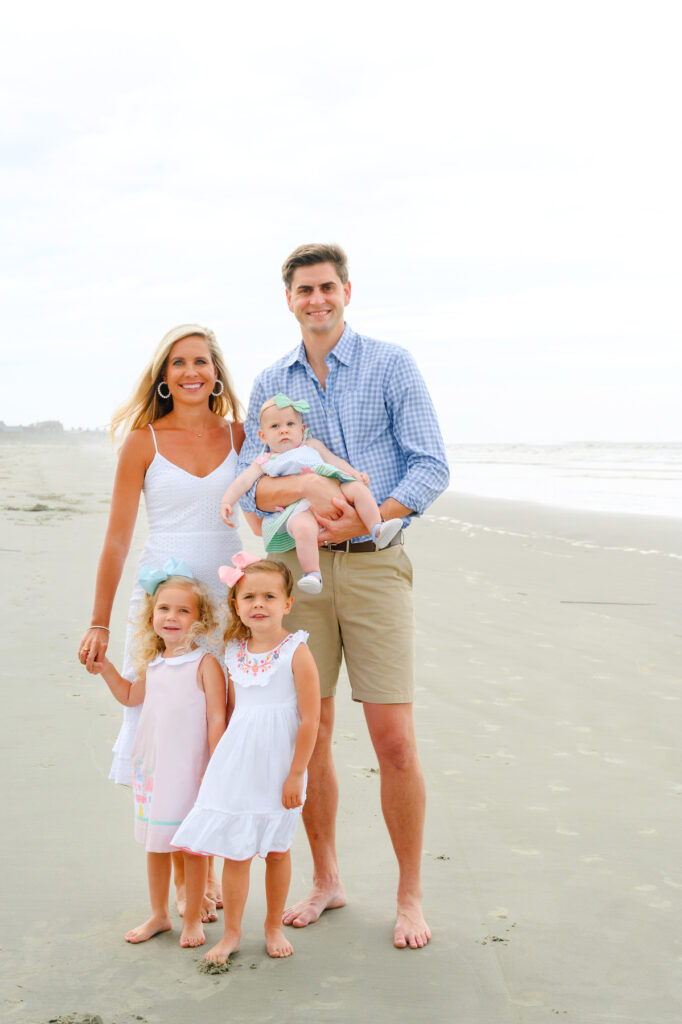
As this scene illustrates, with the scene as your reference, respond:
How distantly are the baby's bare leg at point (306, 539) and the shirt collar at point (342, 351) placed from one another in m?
0.57

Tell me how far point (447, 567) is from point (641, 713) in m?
4.84

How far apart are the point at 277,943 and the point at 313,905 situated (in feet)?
0.96

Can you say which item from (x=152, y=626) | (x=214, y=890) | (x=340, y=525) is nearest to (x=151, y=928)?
(x=214, y=890)

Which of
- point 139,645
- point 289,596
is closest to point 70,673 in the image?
point 139,645

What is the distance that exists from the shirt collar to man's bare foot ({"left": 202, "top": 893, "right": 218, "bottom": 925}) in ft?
6.02

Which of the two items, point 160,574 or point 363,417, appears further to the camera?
point 363,417

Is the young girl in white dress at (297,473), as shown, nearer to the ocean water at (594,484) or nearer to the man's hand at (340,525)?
the man's hand at (340,525)

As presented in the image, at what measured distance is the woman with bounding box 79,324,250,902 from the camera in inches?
118

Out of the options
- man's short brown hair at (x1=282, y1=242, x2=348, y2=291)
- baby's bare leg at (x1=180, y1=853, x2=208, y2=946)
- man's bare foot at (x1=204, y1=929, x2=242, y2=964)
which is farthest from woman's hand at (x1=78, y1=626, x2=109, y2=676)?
man's short brown hair at (x1=282, y1=242, x2=348, y2=291)

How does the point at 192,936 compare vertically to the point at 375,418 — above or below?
below

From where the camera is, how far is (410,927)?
110 inches

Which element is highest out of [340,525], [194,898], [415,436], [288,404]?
[288,404]

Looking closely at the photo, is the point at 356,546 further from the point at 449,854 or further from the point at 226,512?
the point at 449,854

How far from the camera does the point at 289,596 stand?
2.82 metres
